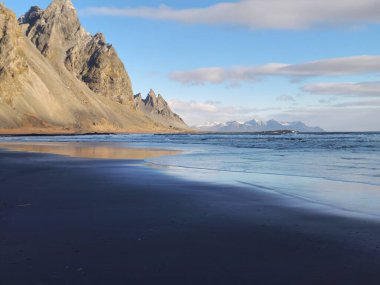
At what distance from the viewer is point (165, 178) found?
17.6m

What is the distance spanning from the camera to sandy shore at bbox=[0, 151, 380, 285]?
5750mm

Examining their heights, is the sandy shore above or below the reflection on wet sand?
above

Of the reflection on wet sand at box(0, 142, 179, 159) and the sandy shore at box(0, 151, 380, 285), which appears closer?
the sandy shore at box(0, 151, 380, 285)

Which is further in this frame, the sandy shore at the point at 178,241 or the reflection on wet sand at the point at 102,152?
the reflection on wet sand at the point at 102,152

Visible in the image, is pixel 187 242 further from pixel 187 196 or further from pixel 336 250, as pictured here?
pixel 187 196

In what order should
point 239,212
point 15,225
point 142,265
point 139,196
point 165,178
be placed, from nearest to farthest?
1. point 142,265
2. point 15,225
3. point 239,212
4. point 139,196
5. point 165,178

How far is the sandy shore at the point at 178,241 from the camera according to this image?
18.9 ft

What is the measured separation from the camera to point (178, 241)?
7328mm

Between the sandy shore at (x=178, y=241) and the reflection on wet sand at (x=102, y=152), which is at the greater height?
the sandy shore at (x=178, y=241)

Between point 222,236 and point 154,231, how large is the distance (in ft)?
4.26

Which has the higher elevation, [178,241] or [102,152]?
[178,241]

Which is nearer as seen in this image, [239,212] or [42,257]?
[42,257]

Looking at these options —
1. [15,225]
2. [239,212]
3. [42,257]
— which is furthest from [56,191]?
[42,257]

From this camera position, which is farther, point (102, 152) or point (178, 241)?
point (102, 152)
